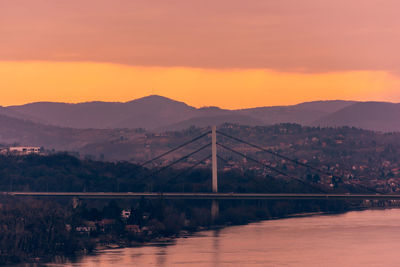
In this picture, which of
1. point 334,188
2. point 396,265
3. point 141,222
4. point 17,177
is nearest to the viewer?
point 396,265

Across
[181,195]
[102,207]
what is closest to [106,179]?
[102,207]

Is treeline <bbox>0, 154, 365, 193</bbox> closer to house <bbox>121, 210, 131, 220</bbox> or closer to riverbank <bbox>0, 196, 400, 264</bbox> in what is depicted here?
riverbank <bbox>0, 196, 400, 264</bbox>

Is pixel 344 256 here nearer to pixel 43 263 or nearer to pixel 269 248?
pixel 269 248

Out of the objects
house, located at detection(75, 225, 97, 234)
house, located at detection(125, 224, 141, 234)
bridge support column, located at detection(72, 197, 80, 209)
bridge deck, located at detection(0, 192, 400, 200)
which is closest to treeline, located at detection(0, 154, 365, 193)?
bridge deck, located at detection(0, 192, 400, 200)

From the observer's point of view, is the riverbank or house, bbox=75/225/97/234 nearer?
the riverbank

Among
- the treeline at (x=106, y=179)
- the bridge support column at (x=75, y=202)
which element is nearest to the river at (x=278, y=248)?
the bridge support column at (x=75, y=202)

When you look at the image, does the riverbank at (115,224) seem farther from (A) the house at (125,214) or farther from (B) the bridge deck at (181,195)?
(B) the bridge deck at (181,195)

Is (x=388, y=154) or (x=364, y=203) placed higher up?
(x=388, y=154)

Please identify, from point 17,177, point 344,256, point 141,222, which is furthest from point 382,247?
point 17,177

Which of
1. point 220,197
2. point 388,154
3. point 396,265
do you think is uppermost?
point 388,154
